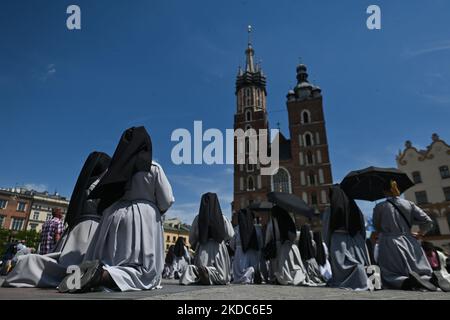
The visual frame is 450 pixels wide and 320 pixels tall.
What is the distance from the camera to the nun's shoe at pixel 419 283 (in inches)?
151

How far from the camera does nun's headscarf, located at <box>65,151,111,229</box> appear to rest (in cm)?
428

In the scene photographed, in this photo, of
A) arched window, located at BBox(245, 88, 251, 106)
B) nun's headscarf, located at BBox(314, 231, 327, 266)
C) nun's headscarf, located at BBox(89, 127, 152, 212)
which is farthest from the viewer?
arched window, located at BBox(245, 88, 251, 106)

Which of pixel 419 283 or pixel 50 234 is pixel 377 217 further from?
pixel 50 234

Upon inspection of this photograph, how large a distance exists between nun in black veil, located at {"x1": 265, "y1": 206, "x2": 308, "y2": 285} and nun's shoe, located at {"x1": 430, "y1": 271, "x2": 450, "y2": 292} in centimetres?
285

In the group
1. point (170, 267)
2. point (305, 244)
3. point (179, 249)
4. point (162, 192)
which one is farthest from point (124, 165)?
point (170, 267)

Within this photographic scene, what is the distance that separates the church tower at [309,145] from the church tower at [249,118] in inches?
223

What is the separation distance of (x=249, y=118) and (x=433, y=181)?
30.9 m

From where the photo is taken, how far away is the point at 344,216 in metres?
5.22

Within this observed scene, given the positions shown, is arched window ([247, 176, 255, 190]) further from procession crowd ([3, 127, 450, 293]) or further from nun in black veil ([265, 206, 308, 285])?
nun in black veil ([265, 206, 308, 285])

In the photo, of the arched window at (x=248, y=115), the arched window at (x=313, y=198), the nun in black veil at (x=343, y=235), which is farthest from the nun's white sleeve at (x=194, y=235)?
the arched window at (x=248, y=115)

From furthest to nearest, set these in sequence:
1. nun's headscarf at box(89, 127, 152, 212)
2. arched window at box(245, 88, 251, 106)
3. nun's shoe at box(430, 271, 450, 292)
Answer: arched window at box(245, 88, 251, 106) < nun's shoe at box(430, 271, 450, 292) < nun's headscarf at box(89, 127, 152, 212)

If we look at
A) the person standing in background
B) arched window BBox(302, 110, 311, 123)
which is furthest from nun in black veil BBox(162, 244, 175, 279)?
arched window BBox(302, 110, 311, 123)
